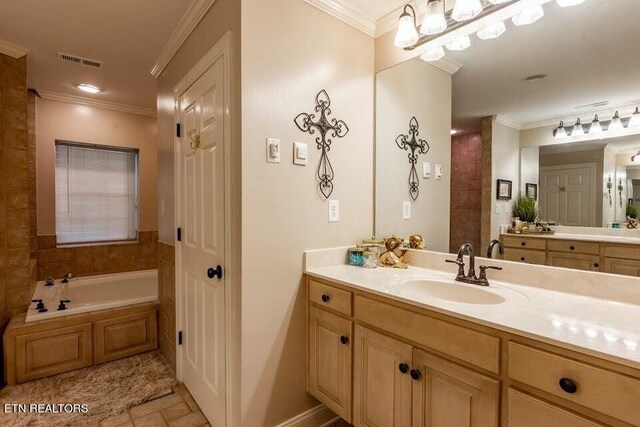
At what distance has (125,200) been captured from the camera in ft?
12.8

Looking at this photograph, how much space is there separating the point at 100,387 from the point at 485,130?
293 centimetres

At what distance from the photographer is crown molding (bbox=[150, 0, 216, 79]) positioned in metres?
1.83

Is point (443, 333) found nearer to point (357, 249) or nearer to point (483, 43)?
point (357, 249)

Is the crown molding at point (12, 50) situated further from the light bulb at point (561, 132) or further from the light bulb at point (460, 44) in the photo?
the light bulb at point (561, 132)

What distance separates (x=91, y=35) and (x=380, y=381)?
9.30 ft

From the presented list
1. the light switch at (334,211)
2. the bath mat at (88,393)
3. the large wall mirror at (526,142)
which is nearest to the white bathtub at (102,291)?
the bath mat at (88,393)

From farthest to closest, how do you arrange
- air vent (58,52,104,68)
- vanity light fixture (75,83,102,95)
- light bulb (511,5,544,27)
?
vanity light fixture (75,83,102,95), air vent (58,52,104,68), light bulb (511,5,544,27)

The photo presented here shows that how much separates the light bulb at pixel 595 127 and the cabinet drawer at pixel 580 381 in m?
1.05

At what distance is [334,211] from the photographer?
6.04ft

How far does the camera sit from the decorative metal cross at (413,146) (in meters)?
2.01

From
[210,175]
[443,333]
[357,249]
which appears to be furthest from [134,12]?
[443,333]

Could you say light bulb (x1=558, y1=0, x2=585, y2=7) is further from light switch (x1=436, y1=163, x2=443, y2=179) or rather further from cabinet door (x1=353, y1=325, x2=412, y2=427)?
cabinet door (x1=353, y1=325, x2=412, y2=427)

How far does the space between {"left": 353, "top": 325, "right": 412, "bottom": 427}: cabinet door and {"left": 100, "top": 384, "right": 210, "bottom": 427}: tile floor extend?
101cm

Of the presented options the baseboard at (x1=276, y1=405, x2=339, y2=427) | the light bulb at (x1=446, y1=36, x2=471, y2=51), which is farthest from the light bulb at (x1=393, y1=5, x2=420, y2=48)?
the baseboard at (x1=276, y1=405, x2=339, y2=427)
